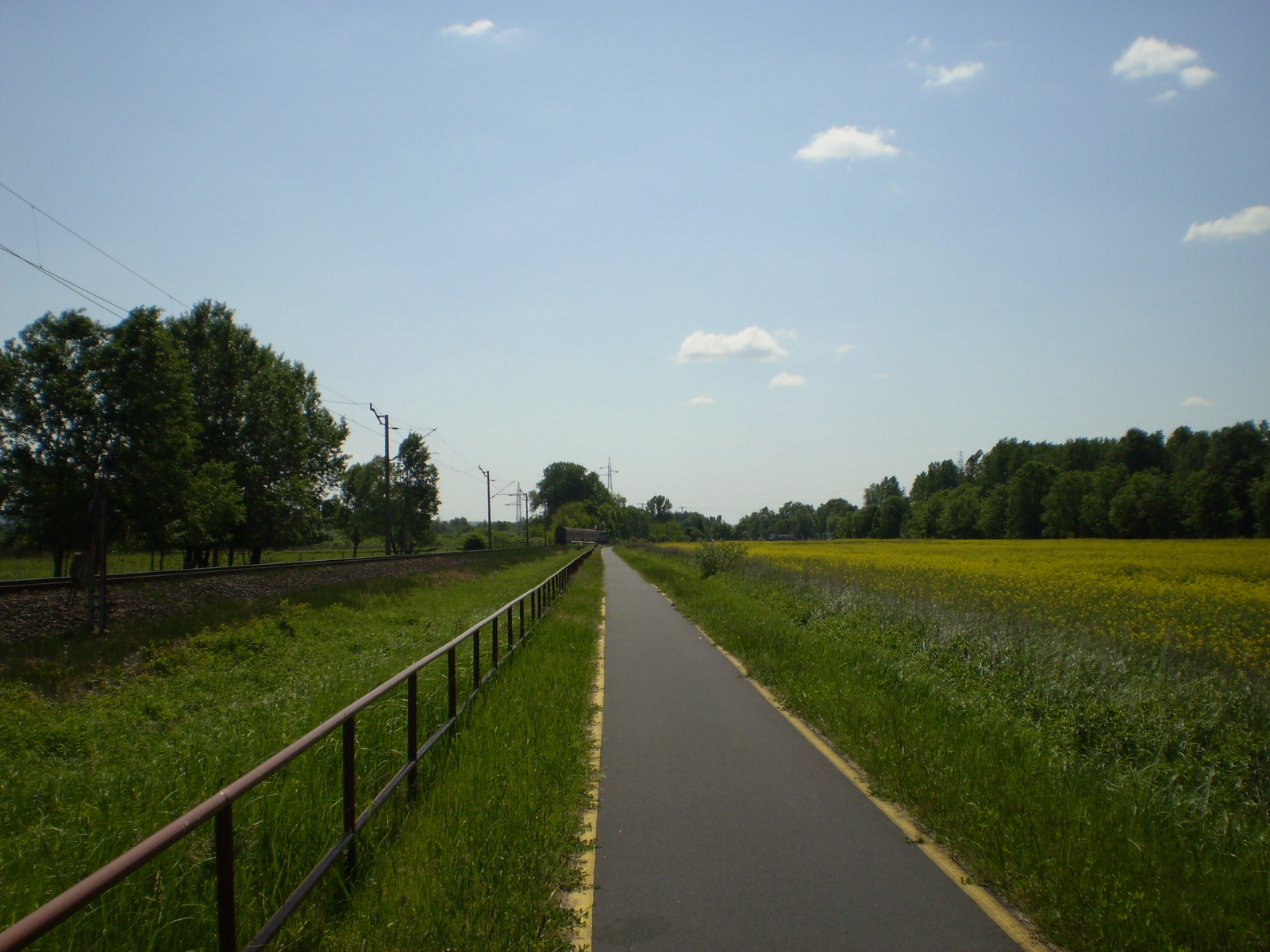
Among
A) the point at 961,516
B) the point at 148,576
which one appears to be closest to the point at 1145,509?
the point at 961,516

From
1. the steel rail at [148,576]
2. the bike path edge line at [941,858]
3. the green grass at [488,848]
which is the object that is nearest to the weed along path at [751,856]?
the bike path edge line at [941,858]

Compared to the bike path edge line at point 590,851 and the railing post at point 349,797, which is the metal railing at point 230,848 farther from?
the bike path edge line at point 590,851

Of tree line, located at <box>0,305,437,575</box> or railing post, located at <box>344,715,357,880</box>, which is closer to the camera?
railing post, located at <box>344,715,357,880</box>

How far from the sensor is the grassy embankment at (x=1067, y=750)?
4137mm

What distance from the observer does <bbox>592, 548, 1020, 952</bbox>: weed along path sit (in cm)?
394

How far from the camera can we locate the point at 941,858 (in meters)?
4.84

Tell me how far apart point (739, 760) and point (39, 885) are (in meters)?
5.03

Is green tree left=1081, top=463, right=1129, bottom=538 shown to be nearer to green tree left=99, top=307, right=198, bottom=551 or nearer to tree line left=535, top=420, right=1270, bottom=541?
tree line left=535, top=420, right=1270, bottom=541

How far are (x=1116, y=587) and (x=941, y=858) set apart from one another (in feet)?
58.0

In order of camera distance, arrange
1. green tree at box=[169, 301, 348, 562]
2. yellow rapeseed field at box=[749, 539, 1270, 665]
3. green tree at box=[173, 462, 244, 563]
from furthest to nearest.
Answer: green tree at box=[169, 301, 348, 562] → green tree at box=[173, 462, 244, 563] → yellow rapeseed field at box=[749, 539, 1270, 665]

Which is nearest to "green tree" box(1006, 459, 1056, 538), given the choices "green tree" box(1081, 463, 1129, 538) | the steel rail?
"green tree" box(1081, 463, 1129, 538)

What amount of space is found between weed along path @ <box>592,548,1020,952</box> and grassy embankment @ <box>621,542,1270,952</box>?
42 centimetres

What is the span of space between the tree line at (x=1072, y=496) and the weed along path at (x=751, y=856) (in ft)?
172

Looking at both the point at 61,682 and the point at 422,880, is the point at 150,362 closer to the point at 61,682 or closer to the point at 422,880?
the point at 61,682
